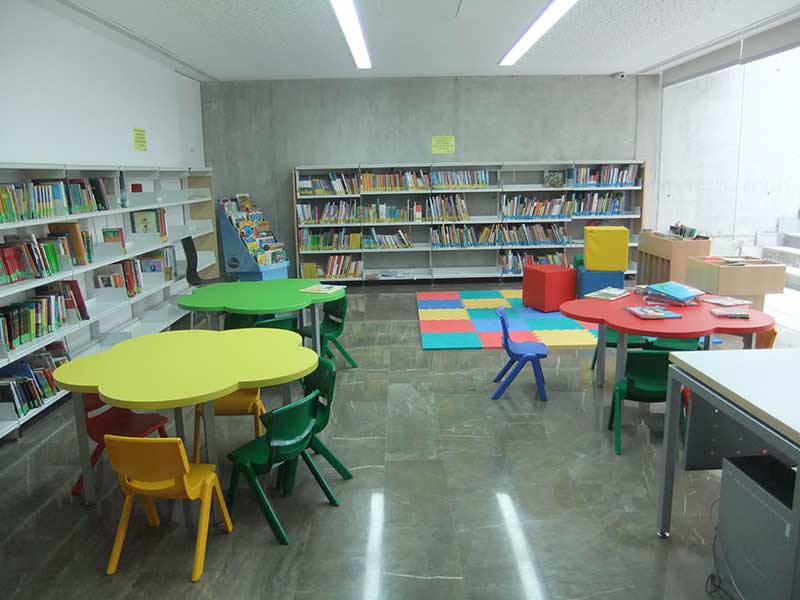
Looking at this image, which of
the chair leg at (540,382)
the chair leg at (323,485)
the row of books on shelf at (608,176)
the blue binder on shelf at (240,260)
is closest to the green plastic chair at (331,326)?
the chair leg at (540,382)

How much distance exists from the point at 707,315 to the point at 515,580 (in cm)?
260

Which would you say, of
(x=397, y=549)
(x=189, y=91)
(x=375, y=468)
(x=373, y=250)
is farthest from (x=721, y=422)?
(x=189, y=91)

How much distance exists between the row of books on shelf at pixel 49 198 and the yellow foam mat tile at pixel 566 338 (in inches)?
173

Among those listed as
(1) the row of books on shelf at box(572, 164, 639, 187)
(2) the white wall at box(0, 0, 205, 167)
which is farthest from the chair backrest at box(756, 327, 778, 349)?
(2) the white wall at box(0, 0, 205, 167)

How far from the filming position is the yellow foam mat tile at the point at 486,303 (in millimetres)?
7916

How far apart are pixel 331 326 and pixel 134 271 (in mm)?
2078

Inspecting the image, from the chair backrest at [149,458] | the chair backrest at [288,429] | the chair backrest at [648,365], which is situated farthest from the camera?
the chair backrest at [648,365]

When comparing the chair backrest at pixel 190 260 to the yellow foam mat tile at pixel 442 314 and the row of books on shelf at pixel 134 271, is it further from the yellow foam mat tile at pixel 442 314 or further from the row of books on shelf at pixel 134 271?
the yellow foam mat tile at pixel 442 314

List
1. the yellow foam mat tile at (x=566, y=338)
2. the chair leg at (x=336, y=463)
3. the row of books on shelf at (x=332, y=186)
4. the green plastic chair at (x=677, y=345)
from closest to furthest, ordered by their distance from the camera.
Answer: the chair leg at (x=336, y=463), the green plastic chair at (x=677, y=345), the yellow foam mat tile at (x=566, y=338), the row of books on shelf at (x=332, y=186)

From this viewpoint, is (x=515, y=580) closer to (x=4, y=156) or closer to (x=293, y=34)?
(x=4, y=156)

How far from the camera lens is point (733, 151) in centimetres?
891

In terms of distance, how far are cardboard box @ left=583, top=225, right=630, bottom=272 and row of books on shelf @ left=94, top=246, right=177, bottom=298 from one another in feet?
15.5

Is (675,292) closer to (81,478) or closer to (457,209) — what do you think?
(81,478)

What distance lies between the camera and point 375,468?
12.3 feet
